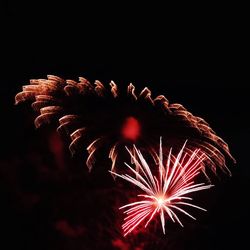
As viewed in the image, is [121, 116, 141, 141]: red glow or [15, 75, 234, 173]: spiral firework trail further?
[121, 116, 141, 141]: red glow

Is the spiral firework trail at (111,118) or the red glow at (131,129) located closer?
the spiral firework trail at (111,118)

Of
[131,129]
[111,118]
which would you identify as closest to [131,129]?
[131,129]

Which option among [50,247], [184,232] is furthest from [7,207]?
[184,232]

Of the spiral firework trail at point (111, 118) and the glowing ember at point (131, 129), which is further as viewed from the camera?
the glowing ember at point (131, 129)

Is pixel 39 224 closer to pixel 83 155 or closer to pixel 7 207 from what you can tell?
pixel 7 207

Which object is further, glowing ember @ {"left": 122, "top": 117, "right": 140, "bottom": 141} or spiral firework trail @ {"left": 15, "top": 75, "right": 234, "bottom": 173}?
glowing ember @ {"left": 122, "top": 117, "right": 140, "bottom": 141}

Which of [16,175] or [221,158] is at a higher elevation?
[221,158]
